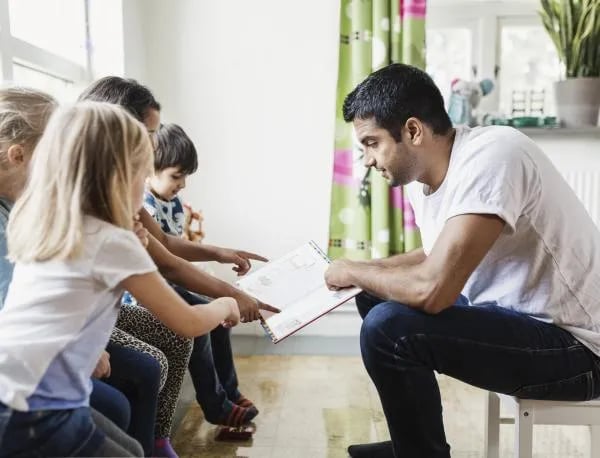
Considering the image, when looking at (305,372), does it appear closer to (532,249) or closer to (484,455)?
(484,455)

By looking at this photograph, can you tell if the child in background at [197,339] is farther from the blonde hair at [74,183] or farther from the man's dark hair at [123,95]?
the blonde hair at [74,183]

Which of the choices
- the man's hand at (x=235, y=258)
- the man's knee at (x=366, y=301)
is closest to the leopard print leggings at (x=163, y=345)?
the man's hand at (x=235, y=258)

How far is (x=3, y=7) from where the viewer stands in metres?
1.57

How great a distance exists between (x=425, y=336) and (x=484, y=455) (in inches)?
24.7

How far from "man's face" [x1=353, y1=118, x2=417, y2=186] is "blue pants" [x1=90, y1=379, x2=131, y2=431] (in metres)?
0.76

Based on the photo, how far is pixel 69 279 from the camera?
2.87 feet

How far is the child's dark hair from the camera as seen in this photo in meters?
1.83

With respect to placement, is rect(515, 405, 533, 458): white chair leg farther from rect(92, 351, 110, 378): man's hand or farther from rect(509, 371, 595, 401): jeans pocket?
rect(92, 351, 110, 378): man's hand

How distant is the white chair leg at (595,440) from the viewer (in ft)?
4.00

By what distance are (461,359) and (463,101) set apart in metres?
1.67

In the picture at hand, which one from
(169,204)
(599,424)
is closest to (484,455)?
(599,424)

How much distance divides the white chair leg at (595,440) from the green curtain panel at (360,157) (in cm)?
142

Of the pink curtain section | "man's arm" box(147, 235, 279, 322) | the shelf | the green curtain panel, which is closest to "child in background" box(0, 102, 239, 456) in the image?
"man's arm" box(147, 235, 279, 322)

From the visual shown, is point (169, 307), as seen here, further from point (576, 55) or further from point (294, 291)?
point (576, 55)
